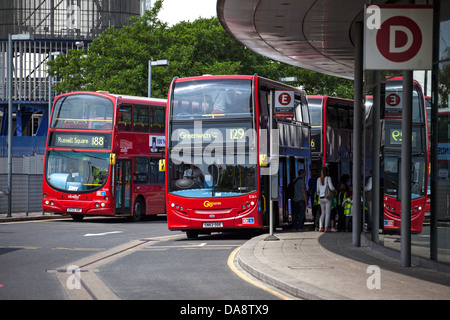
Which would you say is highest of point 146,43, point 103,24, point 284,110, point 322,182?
point 103,24

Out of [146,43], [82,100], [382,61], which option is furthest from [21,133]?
[382,61]

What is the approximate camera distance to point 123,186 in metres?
30.0

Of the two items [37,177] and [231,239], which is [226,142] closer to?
[231,239]

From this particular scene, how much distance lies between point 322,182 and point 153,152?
1045 cm

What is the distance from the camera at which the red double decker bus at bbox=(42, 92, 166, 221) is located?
2883 cm

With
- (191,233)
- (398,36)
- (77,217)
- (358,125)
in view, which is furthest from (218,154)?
(77,217)

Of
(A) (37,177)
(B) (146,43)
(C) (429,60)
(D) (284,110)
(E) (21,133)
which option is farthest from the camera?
(E) (21,133)

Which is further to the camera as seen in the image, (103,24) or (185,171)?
(103,24)

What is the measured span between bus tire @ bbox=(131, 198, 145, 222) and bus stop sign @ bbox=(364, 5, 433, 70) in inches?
766

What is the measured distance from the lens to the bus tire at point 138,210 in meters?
31.0

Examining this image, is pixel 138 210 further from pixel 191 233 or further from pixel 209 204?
pixel 209 204

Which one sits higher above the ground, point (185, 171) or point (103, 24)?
point (103, 24)
